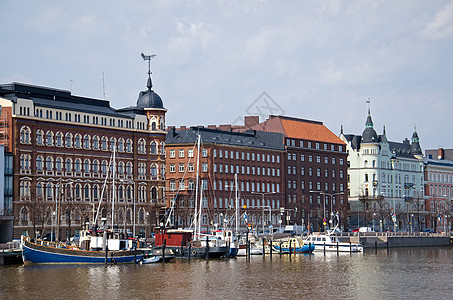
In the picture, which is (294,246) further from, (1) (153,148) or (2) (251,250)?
(1) (153,148)

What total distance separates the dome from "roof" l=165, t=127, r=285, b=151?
1567 centimetres

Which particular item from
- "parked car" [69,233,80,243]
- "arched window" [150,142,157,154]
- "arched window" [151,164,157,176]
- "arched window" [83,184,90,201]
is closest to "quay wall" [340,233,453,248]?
"arched window" [151,164,157,176]

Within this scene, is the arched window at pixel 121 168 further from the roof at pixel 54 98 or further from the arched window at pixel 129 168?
the roof at pixel 54 98

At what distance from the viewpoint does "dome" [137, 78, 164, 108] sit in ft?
500

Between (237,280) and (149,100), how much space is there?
67117 millimetres

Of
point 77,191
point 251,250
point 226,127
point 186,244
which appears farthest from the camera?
point 226,127

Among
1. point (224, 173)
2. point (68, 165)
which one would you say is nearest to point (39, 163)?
point (68, 165)

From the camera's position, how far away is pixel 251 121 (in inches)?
7776

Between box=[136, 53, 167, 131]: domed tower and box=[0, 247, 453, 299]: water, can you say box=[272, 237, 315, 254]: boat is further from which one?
box=[136, 53, 167, 131]: domed tower

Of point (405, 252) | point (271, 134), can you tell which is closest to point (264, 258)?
point (405, 252)

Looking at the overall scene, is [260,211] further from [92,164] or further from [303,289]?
[303,289]

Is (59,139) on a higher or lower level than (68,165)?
higher

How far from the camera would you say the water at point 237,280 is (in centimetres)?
7875

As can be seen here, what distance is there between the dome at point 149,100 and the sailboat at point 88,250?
48.0 m
